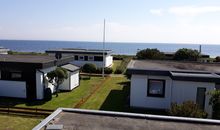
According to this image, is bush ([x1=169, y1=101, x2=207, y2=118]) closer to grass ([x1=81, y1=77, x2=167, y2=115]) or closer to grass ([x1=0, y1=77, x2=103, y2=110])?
grass ([x1=81, y1=77, x2=167, y2=115])

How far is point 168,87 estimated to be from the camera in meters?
20.3

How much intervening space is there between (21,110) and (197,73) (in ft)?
45.8

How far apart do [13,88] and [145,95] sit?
12028 mm

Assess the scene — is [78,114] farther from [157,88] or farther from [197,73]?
[197,73]

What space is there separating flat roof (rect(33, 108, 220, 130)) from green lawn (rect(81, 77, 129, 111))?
8334 mm

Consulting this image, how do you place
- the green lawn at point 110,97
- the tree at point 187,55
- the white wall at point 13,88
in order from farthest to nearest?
the tree at point 187,55
the white wall at point 13,88
the green lawn at point 110,97

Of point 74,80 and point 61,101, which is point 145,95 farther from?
point 74,80

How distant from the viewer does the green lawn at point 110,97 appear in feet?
70.0

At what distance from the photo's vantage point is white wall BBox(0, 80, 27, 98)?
2331 cm

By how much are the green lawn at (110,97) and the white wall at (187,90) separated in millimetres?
4311

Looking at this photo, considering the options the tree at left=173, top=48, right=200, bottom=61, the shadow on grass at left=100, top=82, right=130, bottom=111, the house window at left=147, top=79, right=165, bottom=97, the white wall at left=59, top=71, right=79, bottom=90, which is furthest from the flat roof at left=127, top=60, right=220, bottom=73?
the tree at left=173, top=48, right=200, bottom=61

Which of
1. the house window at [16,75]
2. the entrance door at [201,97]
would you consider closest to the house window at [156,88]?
the entrance door at [201,97]

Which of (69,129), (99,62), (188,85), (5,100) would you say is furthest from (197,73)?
(99,62)

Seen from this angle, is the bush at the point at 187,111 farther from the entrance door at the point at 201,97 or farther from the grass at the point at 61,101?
the grass at the point at 61,101
